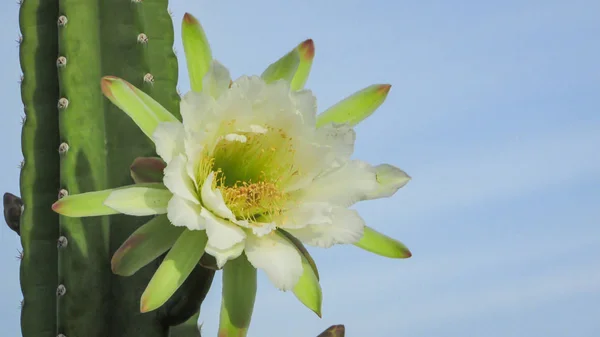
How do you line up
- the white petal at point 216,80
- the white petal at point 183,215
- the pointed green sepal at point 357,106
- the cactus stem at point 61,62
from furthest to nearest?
the cactus stem at point 61,62, the pointed green sepal at point 357,106, the white petal at point 216,80, the white petal at point 183,215

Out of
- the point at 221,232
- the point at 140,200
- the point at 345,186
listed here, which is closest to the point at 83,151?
the point at 140,200

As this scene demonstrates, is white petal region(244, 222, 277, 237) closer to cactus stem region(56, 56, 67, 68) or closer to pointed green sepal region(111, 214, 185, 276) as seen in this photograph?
pointed green sepal region(111, 214, 185, 276)

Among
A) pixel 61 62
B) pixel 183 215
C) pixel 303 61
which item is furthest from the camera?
pixel 61 62

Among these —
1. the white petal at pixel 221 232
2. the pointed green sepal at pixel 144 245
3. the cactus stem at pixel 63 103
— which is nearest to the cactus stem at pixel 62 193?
the cactus stem at pixel 63 103

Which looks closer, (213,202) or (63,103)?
(213,202)

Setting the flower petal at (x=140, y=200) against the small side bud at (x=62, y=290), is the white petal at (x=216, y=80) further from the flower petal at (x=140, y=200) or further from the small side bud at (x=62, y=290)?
the small side bud at (x=62, y=290)

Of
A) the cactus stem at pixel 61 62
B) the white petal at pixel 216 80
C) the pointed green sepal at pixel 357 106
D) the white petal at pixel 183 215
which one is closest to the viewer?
the white petal at pixel 183 215

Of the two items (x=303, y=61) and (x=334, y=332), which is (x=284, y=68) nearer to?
(x=303, y=61)
